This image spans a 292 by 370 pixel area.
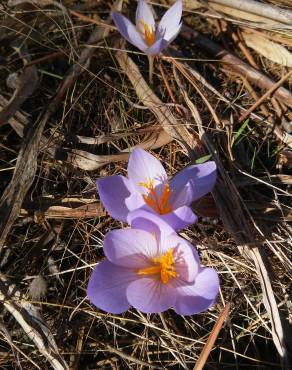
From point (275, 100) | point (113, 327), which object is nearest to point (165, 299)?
point (113, 327)

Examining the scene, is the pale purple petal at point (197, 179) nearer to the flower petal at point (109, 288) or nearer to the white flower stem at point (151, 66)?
the flower petal at point (109, 288)

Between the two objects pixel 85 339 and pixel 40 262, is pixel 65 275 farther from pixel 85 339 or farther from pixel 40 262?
pixel 85 339

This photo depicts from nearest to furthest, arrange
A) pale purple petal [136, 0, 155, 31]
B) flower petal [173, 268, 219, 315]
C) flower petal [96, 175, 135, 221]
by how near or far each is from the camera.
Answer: flower petal [173, 268, 219, 315]
flower petal [96, 175, 135, 221]
pale purple petal [136, 0, 155, 31]

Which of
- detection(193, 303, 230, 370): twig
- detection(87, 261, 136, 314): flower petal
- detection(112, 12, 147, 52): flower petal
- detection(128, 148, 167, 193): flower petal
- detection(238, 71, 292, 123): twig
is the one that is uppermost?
detection(112, 12, 147, 52): flower petal

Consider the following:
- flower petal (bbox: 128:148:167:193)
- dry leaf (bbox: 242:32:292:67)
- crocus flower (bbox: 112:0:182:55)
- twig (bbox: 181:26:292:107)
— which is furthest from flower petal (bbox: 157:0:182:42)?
flower petal (bbox: 128:148:167:193)

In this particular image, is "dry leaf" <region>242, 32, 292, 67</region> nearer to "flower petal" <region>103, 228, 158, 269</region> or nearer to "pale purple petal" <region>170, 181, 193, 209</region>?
"pale purple petal" <region>170, 181, 193, 209</region>

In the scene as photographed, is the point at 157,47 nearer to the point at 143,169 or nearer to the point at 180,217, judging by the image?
the point at 143,169
